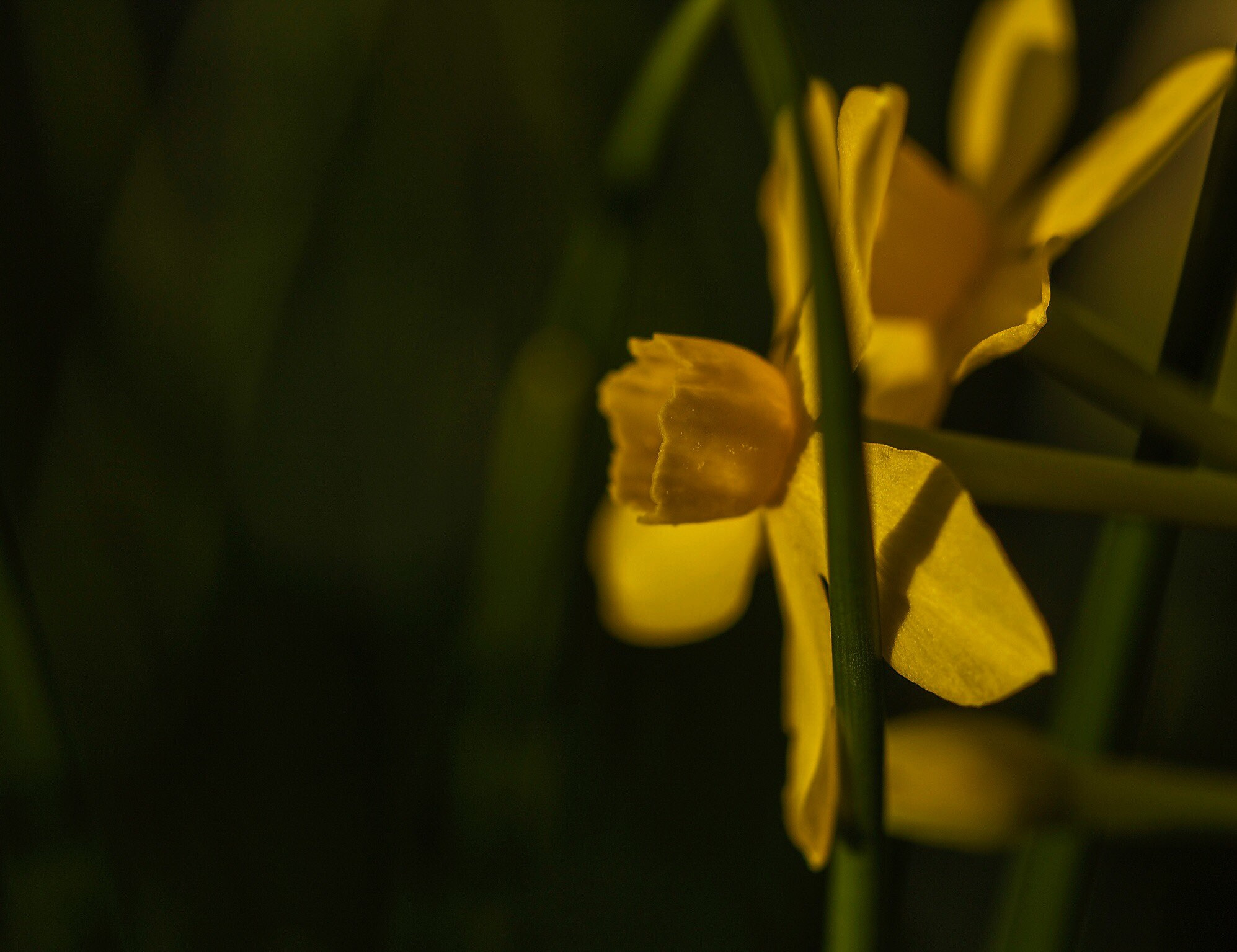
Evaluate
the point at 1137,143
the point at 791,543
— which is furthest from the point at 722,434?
the point at 1137,143

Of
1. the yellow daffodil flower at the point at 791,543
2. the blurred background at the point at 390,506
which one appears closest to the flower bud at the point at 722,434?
the yellow daffodil flower at the point at 791,543

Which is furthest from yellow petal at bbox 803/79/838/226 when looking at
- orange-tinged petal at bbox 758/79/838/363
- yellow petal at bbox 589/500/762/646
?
yellow petal at bbox 589/500/762/646

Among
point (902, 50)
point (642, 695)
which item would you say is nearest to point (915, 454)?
point (642, 695)

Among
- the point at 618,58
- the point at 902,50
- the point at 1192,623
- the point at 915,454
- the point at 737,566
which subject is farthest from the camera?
the point at 902,50

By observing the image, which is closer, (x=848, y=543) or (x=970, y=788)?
(x=848, y=543)

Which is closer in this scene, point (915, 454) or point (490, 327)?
point (915, 454)

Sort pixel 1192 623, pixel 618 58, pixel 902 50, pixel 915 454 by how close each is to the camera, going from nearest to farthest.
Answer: pixel 915 454 → pixel 1192 623 → pixel 618 58 → pixel 902 50

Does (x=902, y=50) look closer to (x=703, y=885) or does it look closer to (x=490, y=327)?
(x=490, y=327)

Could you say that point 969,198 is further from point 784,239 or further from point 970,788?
point 970,788
